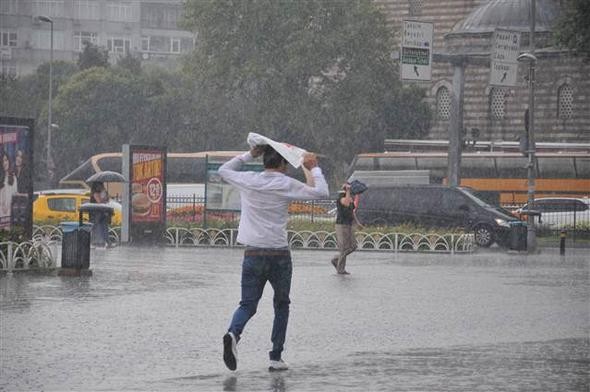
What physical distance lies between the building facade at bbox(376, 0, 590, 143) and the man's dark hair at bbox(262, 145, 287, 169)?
67035 millimetres

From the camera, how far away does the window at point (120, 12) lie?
132 m

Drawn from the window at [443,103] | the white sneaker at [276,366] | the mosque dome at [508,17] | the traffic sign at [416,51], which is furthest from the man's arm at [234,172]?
the window at [443,103]

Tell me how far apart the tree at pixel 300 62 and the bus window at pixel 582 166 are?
11986 millimetres

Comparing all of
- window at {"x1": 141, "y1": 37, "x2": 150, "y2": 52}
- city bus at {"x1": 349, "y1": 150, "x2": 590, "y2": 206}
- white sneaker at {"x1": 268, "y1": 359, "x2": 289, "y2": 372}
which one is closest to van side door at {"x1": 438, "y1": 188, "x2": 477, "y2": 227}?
city bus at {"x1": 349, "y1": 150, "x2": 590, "y2": 206}

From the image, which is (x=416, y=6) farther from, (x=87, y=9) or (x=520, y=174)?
(x=87, y=9)

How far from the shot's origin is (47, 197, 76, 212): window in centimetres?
4441

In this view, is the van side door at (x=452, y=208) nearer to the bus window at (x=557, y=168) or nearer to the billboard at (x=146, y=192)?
the billboard at (x=146, y=192)

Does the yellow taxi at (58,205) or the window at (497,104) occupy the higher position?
the window at (497,104)

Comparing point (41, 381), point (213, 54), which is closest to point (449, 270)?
point (41, 381)

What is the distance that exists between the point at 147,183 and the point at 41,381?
26267 mm

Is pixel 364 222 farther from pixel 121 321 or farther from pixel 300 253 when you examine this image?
pixel 121 321

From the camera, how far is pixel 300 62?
253 feet

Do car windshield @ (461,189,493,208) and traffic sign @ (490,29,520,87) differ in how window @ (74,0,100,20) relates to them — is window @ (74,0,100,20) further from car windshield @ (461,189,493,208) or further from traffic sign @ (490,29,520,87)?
car windshield @ (461,189,493,208)

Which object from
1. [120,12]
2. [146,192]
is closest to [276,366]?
[146,192]
